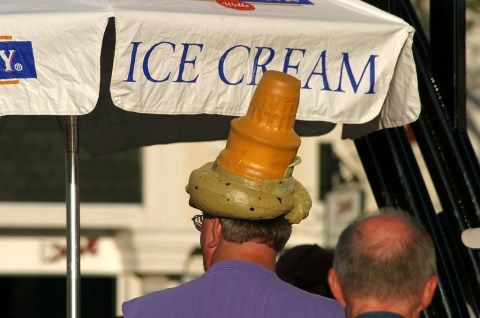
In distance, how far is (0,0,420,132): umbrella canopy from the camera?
328 cm

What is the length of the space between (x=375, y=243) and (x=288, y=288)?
1.97 ft

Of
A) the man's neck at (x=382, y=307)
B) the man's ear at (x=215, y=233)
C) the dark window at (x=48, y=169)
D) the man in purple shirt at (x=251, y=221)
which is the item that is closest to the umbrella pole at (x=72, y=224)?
the man in purple shirt at (x=251, y=221)

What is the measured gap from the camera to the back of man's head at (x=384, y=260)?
2322 mm

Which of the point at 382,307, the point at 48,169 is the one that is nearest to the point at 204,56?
the point at 382,307

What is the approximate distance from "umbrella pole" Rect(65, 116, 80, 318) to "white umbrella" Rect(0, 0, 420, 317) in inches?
37.3

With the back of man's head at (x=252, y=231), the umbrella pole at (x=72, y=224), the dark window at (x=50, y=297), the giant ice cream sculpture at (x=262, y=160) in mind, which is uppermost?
the giant ice cream sculpture at (x=262, y=160)

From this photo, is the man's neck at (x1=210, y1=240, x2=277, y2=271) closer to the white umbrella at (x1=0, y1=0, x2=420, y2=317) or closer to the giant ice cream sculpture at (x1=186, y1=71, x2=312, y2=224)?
the giant ice cream sculpture at (x1=186, y1=71, x2=312, y2=224)

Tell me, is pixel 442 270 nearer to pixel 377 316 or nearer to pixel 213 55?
pixel 213 55

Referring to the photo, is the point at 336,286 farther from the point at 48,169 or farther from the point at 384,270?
the point at 48,169

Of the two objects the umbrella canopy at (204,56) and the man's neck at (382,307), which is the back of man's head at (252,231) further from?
the man's neck at (382,307)

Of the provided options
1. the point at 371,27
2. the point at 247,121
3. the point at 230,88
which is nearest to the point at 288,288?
the point at 247,121

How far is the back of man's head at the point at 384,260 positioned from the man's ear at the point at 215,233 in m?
0.67

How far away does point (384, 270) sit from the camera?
2326 mm

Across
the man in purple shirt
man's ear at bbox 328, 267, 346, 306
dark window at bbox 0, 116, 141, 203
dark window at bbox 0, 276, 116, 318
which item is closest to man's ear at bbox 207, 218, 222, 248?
the man in purple shirt
